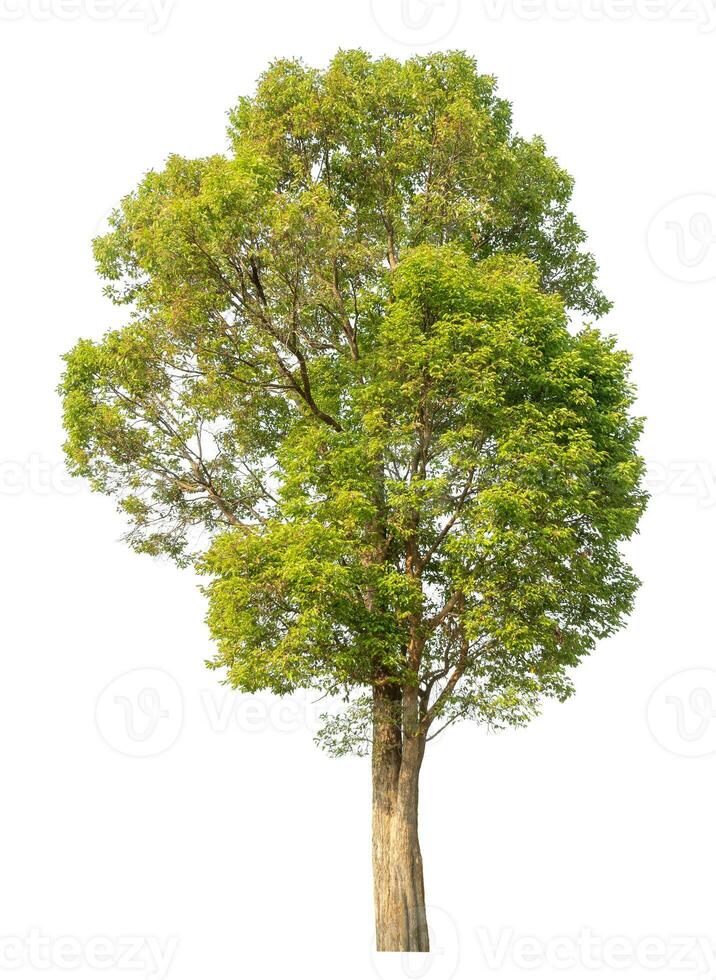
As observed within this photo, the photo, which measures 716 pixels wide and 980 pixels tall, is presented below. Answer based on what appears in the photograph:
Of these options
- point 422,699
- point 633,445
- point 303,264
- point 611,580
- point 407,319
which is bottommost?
point 422,699

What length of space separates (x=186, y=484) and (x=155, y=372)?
200cm

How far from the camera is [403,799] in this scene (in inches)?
651

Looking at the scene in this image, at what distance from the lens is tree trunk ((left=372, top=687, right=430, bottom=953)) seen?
1627 cm

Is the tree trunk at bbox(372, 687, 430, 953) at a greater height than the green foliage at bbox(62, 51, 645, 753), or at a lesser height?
lesser

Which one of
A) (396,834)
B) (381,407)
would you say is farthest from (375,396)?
(396,834)

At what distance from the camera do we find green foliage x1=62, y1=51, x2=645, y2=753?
50.7 feet

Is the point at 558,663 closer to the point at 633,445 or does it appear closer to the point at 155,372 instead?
the point at 633,445

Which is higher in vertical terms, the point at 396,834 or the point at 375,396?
the point at 375,396

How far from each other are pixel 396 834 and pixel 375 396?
21.9 feet

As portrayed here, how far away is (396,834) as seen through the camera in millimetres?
16531

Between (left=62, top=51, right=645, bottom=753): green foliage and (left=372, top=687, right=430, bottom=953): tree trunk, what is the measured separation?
1.28ft

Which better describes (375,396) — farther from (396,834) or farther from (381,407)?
(396,834)

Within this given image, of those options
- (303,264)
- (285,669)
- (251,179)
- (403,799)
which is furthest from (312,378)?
(403,799)

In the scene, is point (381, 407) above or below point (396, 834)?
above
